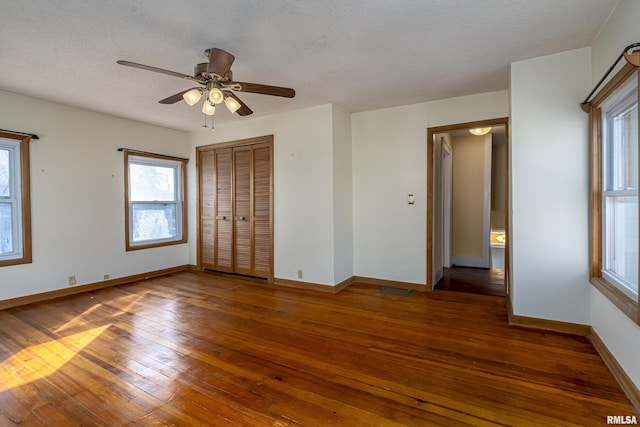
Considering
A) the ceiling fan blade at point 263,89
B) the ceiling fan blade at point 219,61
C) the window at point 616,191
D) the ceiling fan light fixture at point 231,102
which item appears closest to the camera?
the window at point 616,191

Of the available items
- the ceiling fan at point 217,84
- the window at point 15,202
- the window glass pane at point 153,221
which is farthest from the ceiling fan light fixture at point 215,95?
the window glass pane at point 153,221

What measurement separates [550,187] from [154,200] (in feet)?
18.1

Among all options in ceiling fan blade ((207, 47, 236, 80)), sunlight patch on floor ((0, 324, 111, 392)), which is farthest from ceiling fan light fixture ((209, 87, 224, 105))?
sunlight patch on floor ((0, 324, 111, 392))

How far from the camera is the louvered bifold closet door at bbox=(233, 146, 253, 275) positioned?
4.88 m

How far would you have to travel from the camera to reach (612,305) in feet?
7.14

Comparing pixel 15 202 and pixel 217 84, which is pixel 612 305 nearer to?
pixel 217 84

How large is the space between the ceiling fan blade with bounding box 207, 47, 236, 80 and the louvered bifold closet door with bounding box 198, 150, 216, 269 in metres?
3.21

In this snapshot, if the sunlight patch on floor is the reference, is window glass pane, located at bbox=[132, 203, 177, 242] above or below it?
above

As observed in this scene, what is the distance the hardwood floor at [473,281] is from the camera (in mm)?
4176

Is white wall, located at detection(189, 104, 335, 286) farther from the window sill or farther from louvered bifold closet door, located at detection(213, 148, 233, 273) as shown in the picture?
the window sill

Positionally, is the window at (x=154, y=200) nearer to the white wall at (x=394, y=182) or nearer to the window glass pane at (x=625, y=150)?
the white wall at (x=394, y=182)

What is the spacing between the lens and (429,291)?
404 centimetres

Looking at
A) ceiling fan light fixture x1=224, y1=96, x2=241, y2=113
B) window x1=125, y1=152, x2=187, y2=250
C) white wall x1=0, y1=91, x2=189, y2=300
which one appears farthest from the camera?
window x1=125, y1=152, x2=187, y2=250

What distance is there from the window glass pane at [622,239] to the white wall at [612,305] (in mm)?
231
